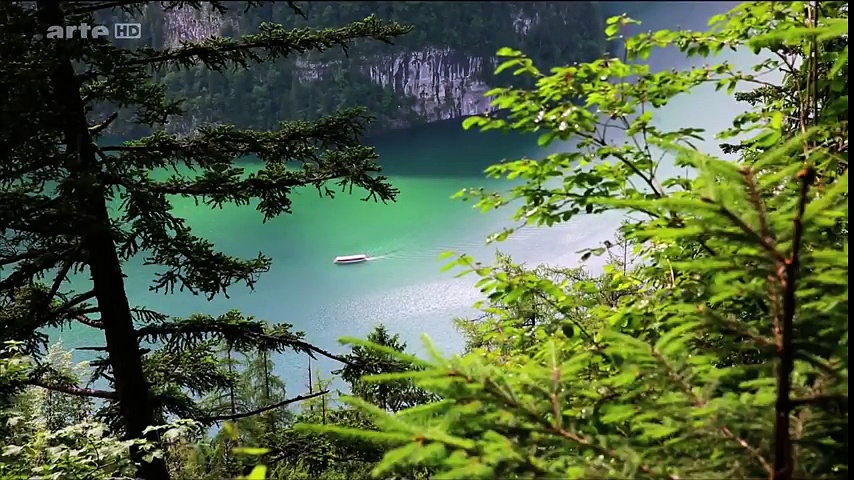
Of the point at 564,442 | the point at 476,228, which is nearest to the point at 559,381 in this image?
the point at 564,442

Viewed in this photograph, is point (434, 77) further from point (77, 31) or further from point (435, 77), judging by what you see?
point (77, 31)

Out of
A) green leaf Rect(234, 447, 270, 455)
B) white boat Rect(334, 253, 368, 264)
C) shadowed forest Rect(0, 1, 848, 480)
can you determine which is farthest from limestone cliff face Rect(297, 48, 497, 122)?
green leaf Rect(234, 447, 270, 455)

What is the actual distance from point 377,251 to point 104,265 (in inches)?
634

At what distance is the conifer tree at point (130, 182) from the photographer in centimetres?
252

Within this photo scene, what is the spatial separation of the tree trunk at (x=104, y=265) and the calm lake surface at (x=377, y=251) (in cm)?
846

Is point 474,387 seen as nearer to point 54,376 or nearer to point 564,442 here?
point 564,442

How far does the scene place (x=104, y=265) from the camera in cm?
288

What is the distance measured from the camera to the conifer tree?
2.52 metres

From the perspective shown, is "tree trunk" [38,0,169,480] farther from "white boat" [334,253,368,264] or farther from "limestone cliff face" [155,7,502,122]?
"limestone cliff face" [155,7,502,122]

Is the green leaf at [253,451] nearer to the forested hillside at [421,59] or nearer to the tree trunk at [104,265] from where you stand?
the tree trunk at [104,265]

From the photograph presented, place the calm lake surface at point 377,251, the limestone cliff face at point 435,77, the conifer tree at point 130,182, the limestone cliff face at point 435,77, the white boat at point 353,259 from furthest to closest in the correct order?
the limestone cliff face at point 435,77, the limestone cliff face at point 435,77, the white boat at point 353,259, the calm lake surface at point 377,251, the conifer tree at point 130,182

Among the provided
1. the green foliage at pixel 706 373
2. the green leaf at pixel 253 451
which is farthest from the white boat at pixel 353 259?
the green leaf at pixel 253 451

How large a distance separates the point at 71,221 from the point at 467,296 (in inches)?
564

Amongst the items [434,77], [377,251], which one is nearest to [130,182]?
[377,251]
